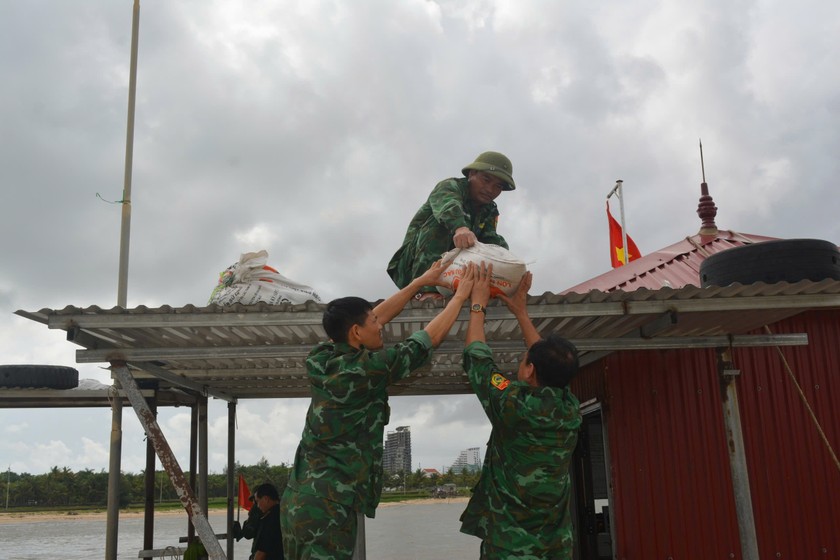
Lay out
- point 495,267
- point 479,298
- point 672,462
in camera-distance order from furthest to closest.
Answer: point 672,462 < point 495,267 < point 479,298

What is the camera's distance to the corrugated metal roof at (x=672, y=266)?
961cm

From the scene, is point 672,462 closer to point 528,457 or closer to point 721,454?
point 721,454

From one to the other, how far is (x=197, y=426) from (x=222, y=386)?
87 centimetres

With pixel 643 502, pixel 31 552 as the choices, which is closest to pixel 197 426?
pixel 643 502

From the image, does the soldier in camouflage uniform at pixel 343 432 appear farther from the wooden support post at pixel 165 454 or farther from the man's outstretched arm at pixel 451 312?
the wooden support post at pixel 165 454

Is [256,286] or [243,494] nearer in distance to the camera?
[256,286]

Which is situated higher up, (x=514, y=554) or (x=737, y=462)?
(x=737, y=462)

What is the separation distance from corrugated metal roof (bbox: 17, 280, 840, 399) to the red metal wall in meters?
→ 1.61

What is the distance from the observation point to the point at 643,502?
23.9 feet

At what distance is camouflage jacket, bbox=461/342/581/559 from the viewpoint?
11.4ft

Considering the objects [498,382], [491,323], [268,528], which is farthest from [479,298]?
[268,528]

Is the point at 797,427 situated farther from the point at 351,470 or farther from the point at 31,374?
the point at 31,374

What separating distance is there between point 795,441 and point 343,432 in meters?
5.46

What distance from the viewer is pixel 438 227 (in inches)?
217
